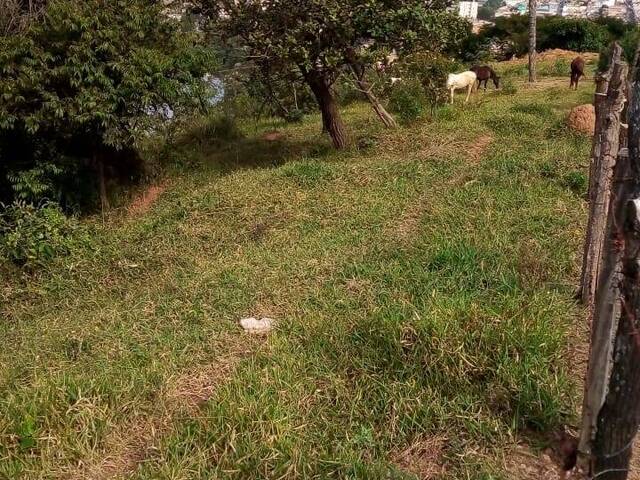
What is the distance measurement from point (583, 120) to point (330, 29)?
390 centimetres

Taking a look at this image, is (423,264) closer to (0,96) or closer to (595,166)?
(595,166)

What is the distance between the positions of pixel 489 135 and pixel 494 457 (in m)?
6.74

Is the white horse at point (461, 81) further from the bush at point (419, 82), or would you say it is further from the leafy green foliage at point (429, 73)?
the bush at point (419, 82)

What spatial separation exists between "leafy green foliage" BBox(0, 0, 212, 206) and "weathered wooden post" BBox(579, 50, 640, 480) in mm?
6358

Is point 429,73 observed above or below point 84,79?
below

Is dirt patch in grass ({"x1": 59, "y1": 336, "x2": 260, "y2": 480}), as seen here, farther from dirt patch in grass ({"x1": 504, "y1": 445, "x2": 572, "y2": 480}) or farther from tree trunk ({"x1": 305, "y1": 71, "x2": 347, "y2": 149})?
tree trunk ({"x1": 305, "y1": 71, "x2": 347, "y2": 149})

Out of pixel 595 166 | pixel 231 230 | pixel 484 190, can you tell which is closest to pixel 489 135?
pixel 484 190

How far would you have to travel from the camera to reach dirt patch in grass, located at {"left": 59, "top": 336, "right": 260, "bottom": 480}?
2936 mm

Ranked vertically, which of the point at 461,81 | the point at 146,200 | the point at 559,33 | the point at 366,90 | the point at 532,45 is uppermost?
the point at 559,33

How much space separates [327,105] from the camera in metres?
9.36

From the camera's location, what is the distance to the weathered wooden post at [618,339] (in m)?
2.02

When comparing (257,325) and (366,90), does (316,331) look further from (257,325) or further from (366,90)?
(366,90)

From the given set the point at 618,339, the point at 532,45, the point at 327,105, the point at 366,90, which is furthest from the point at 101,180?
the point at 532,45

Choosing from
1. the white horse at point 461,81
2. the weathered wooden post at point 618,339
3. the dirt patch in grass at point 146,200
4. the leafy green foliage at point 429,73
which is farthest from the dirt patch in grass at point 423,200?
the dirt patch in grass at point 146,200
